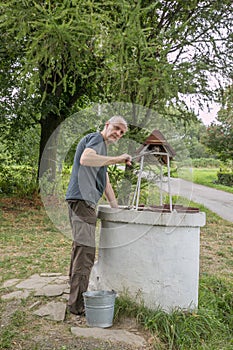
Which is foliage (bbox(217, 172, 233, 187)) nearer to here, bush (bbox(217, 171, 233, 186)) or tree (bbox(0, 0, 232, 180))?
bush (bbox(217, 171, 233, 186))

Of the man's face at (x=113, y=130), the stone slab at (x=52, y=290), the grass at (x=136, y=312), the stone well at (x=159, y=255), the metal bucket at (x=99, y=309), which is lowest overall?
the grass at (x=136, y=312)

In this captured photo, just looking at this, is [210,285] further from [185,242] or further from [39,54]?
[39,54]

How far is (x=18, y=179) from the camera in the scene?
10219 mm

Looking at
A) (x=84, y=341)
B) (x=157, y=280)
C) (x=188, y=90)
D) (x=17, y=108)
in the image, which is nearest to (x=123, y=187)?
(x=188, y=90)

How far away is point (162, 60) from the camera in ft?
14.9

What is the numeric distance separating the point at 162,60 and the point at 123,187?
1456 millimetres

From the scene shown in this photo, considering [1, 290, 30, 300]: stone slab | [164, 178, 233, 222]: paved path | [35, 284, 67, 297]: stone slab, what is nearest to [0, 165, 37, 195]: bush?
[164, 178, 233, 222]: paved path

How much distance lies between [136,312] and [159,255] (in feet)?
1.53

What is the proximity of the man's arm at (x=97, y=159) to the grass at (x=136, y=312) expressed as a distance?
3.60ft

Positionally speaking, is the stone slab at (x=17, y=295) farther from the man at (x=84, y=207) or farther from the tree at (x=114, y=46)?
the tree at (x=114, y=46)

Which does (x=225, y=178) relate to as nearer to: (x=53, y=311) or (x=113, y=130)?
(x=113, y=130)

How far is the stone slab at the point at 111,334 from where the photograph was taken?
2.80 meters

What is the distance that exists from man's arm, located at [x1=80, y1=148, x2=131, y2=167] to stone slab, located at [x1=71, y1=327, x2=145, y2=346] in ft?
3.84

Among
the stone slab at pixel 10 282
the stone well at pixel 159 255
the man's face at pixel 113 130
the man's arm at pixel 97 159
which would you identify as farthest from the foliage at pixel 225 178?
the man's arm at pixel 97 159
